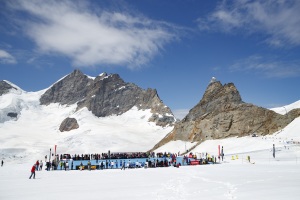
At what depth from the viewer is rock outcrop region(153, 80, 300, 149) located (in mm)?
68625

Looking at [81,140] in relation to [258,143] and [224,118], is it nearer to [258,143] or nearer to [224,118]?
[224,118]

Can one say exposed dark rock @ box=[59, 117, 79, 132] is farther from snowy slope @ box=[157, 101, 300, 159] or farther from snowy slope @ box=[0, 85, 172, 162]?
snowy slope @ box=[157, 101, 300, 159]

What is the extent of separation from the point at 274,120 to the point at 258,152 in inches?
1090

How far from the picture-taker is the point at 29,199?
14.4 metres

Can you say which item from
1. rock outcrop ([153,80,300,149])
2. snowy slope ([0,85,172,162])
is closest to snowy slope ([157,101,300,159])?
rock outcrop ([153,80,300,149])

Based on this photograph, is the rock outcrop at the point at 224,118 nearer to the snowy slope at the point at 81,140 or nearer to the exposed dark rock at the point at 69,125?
the snowy slope at the point at 81,140

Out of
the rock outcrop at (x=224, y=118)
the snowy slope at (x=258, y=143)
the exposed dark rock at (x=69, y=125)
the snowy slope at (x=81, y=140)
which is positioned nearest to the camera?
the snowy slope at (x=258, y=143)

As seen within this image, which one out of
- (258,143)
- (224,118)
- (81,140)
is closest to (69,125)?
(81,140)

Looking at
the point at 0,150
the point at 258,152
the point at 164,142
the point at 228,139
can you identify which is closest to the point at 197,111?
the point at 164,142

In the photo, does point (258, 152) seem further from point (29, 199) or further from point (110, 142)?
point (110, 142)

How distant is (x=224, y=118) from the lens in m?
74.6

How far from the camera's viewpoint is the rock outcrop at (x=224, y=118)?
68.6 metres

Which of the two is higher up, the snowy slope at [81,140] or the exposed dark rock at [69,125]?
the exposed dark rock at [69,125]

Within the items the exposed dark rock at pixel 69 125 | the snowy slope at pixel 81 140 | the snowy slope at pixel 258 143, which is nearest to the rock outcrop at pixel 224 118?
the snowy slope at pixel 258 143
